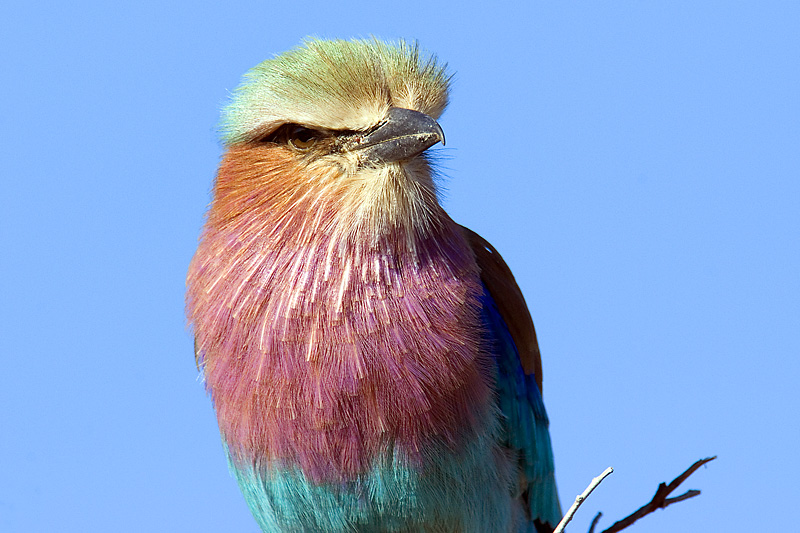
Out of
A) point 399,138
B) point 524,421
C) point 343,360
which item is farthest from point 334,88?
point 524,421

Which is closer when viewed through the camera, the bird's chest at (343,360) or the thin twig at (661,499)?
the thin twig at (661,499)

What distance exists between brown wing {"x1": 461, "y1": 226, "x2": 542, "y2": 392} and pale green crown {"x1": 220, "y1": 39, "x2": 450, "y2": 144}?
0.83m

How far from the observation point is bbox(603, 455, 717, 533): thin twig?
3.68 meters

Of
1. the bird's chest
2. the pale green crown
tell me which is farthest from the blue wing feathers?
the pale green crown

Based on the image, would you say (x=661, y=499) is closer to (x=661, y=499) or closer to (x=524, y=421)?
(x=661, y=499)

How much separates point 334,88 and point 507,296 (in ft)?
4.88

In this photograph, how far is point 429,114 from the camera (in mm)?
4227

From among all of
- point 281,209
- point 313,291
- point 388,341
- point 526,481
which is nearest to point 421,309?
point 388,341

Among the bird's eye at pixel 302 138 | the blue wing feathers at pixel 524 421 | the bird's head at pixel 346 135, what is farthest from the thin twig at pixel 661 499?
the bird's eye at pixel 302 138

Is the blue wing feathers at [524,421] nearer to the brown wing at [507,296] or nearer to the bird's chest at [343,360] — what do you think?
the brown wing at [507,296]

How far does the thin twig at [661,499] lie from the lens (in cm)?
368

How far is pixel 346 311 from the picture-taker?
3.97 m

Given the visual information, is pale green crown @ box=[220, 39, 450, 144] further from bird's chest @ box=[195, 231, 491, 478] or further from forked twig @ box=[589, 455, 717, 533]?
forked twig @ box=[589, 455, 717, 533]

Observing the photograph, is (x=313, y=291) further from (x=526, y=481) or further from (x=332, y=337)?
(x=526, y=481)
